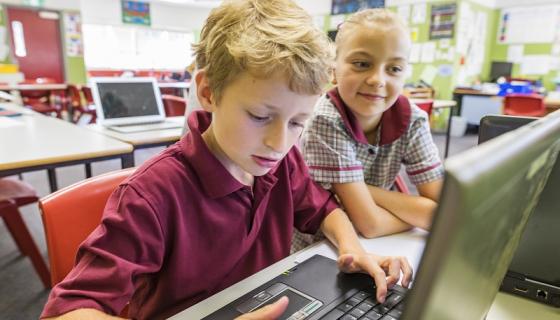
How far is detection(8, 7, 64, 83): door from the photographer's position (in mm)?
7320

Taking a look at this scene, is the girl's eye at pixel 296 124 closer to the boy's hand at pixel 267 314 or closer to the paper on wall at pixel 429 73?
the boy's hand at pixel 267 314

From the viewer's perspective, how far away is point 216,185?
0.66 metres

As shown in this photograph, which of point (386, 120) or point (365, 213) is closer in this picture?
point (365, 213)

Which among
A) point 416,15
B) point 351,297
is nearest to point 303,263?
point 351,297

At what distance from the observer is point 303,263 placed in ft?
2.23

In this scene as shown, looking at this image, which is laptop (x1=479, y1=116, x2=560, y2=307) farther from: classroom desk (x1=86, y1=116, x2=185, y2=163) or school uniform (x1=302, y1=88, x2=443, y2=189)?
classroom desk (x1=86, y1=116, x2=185, y2=163)

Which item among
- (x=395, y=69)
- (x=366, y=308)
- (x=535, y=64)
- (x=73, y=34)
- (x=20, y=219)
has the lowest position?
(x=20, y=219)

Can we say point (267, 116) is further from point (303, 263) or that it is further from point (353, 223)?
point (353, 223)

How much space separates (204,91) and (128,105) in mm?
1880

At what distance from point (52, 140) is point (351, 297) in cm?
167

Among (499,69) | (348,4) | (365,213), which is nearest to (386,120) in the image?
(365,213)

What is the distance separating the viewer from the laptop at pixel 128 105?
2248 mm

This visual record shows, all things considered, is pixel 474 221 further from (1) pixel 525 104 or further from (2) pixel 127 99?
(1) pixel 525 104

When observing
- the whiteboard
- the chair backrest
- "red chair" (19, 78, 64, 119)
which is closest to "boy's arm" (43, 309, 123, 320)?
the chair backrest
